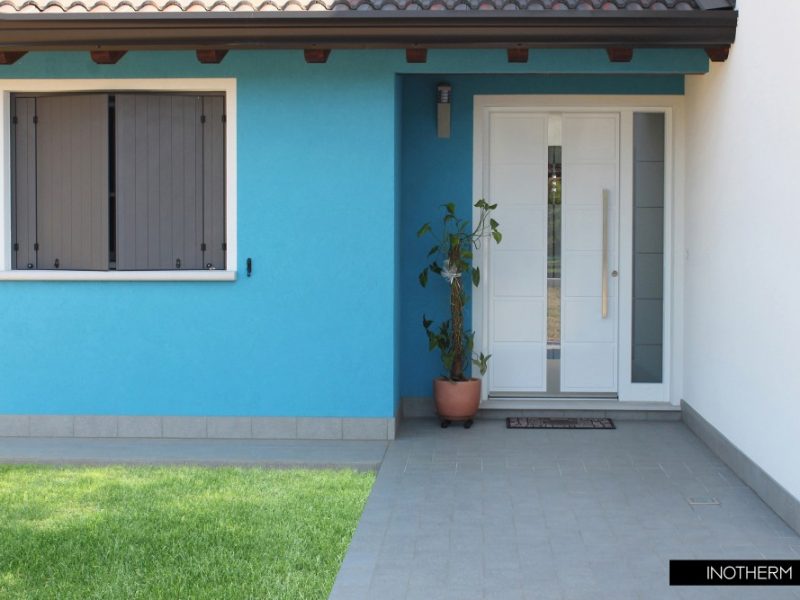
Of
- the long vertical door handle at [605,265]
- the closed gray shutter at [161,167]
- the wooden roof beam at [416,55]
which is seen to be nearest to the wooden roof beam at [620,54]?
the wooden roof beam at [416,55]

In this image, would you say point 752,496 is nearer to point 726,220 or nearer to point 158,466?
point 726,220

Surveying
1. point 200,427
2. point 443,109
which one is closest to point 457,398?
point 200,427

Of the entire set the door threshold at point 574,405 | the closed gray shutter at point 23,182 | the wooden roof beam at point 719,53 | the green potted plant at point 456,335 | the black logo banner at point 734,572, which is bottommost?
the black logo banner at point 734,572

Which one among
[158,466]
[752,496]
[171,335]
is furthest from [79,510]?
[752,496]

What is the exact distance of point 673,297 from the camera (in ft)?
33.5

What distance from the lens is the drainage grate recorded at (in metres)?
7.18

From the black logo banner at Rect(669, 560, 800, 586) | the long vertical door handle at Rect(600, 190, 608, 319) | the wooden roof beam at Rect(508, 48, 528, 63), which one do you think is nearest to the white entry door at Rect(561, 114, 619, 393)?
the long vertical door handle at Rect(600, 190, 608, 319)

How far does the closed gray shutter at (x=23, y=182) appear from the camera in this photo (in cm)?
935

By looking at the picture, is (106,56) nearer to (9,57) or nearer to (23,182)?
(9,57)

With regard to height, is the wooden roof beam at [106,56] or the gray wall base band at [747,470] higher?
the wooden roof beam at [106,56]

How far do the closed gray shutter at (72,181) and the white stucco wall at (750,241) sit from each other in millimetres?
4876

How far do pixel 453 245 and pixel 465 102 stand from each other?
1.45 metres

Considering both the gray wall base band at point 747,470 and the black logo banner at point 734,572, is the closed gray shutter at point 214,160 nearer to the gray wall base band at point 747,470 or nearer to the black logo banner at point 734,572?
the gray wall base band at point 747,470

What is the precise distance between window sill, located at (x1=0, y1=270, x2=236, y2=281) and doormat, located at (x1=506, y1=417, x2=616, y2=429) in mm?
2805
